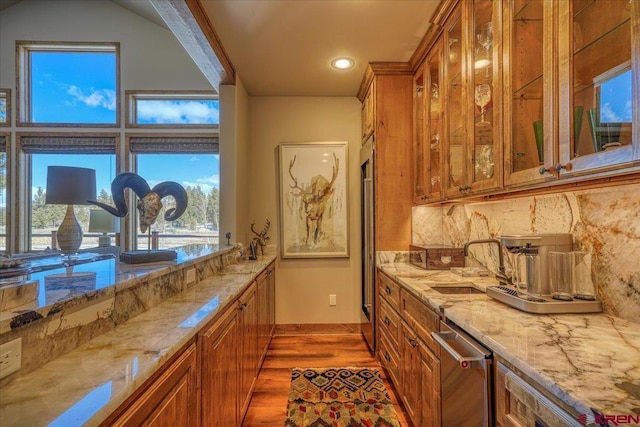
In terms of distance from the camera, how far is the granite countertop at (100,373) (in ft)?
1.89

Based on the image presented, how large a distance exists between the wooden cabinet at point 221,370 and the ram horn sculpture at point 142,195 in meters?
0.69

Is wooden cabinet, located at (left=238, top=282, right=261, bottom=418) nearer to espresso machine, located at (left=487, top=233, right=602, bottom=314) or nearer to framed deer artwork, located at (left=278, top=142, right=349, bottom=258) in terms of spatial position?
framed deer artwork, located at (left=278, top=142, right=349, bottom=258)

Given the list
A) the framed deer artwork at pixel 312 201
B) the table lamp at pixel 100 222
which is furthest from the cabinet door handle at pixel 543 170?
the table lamp at pixel 100 222

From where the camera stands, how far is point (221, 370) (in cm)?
136

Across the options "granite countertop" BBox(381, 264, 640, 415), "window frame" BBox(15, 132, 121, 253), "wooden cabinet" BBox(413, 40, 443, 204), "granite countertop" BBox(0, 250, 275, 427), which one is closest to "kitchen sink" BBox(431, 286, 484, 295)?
"granite countertop" BBox(381, 264, 640, 415)

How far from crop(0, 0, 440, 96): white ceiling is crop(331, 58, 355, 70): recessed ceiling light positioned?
6 centimetres

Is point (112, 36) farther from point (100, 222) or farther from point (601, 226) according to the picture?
point (601, 226)

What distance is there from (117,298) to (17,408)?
0.52 m

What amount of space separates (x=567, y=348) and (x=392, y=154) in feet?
6.78

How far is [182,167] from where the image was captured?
4270 mm

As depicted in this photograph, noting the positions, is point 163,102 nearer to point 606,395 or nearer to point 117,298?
point 117,298

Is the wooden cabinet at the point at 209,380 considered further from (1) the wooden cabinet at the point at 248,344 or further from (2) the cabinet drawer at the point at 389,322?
(2) the cabinet drawer at the point at 389,322

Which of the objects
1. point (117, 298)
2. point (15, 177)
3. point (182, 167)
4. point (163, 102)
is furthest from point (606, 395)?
point (15, 177)

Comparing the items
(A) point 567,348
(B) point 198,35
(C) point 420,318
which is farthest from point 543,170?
(B) point 198,35
